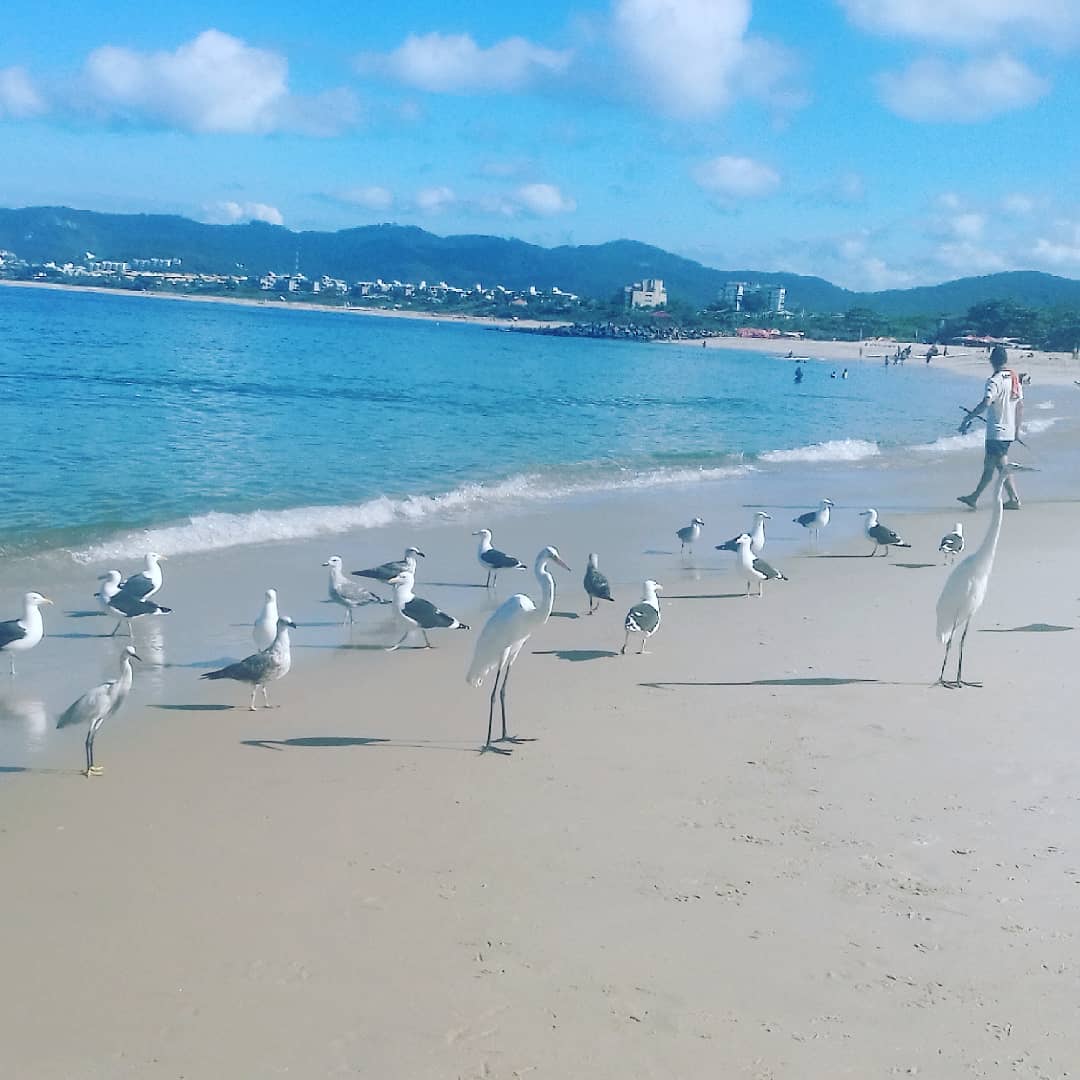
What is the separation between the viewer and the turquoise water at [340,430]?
17.4m

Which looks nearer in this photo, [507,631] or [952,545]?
[507,631]

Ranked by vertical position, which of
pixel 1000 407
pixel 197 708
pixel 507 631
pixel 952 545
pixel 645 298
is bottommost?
pixel 197 708

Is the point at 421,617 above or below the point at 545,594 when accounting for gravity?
below

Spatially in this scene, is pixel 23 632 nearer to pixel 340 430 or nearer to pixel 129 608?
pixel 129 608

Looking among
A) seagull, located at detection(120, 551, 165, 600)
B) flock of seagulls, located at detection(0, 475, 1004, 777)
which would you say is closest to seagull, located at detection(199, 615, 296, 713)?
flock of seagulls, located at detection(0, 475, 1004, 777)

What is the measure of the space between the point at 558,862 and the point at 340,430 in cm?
2564

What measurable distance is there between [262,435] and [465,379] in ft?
92.7

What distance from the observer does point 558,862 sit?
18.6 feet

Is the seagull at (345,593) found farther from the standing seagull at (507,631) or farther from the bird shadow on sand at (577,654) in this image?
the standing seagull at (507,631)

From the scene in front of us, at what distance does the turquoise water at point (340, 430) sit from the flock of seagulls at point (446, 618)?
3.84 metres

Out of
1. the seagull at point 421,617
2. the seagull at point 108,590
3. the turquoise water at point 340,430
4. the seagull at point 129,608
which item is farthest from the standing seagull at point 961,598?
the turquoise water at point 340,430

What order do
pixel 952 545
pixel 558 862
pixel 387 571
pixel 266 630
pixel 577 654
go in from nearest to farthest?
1. pixel 558 862
2. pixel 266 630
3. pixel 577 654
4. pixel 387 571
5. pixel 952 545

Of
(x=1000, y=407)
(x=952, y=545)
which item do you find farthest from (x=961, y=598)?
(x=1000, y=407)

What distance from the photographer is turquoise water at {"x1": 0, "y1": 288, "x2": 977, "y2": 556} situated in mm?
17391
